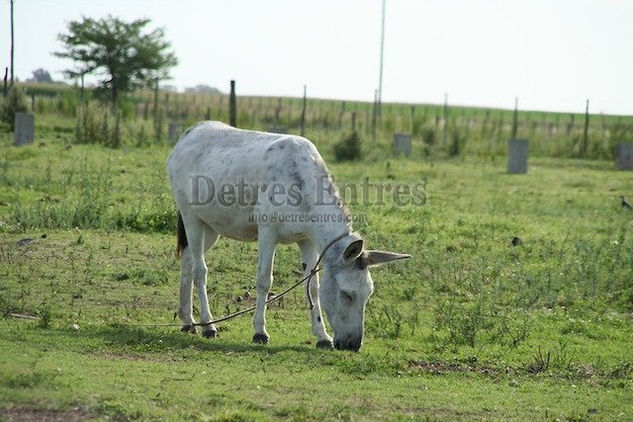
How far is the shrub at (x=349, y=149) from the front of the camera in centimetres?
2878

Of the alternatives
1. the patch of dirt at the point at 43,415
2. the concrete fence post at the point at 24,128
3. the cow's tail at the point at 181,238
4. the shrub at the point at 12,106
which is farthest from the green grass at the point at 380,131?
the patch of dirt at the point at 43,415

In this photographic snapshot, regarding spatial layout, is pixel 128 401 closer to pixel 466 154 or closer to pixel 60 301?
pixel 60 301

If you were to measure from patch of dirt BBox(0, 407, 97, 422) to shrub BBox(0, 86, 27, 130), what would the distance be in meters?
22.1

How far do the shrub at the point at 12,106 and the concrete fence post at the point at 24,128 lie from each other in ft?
8.86

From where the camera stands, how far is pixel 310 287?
10.1 m

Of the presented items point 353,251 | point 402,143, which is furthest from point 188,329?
point 402,143

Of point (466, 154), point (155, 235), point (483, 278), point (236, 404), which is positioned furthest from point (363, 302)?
point (466, 154)

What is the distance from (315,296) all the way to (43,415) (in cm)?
377

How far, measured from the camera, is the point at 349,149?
28.8 metres

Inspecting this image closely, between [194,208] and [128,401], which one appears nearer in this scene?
[128,401]

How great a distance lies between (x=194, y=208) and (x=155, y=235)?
423 cm

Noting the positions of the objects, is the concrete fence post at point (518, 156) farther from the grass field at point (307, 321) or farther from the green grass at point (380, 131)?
the grass field at point (307, 321)

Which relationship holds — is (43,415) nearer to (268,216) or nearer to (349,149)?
(268,216)

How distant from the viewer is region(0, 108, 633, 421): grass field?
764 cm
